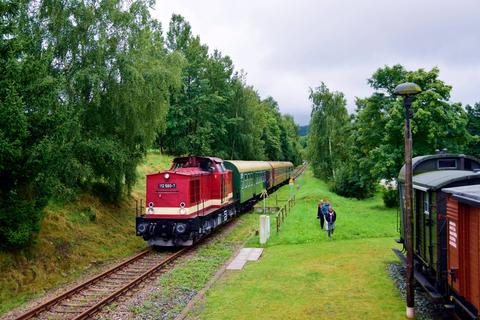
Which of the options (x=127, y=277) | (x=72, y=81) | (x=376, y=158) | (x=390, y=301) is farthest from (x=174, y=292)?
(x=376, y=158)

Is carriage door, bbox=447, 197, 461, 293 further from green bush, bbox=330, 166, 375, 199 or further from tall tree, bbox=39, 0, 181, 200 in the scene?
green bush, bbox=330, 166, 375, 199

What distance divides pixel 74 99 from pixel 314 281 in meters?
12.3

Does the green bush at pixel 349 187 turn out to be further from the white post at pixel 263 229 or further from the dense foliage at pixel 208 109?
the white post at pixel 263 229

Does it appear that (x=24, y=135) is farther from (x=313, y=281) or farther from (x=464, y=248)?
(x=464, y=248)

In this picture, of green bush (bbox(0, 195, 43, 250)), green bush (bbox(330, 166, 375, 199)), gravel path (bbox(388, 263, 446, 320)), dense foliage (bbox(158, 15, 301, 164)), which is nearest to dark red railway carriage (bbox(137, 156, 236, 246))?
green bush (bbox(0, 195, 43, 250))

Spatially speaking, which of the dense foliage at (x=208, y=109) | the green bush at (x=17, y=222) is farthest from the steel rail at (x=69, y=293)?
the dense foliage at (x=208, y=109)

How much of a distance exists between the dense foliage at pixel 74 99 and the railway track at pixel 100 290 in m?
2.62

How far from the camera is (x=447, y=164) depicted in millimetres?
11945

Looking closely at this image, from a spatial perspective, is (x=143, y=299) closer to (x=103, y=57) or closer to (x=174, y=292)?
(x=174, y=292)

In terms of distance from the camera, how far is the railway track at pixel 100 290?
32.5 feet

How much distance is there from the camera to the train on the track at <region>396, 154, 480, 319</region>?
287 inches

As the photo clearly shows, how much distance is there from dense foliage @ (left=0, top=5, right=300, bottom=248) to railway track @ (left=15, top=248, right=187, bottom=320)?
262 cm

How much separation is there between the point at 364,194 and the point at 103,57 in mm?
25982

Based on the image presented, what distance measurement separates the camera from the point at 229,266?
13984 mm
